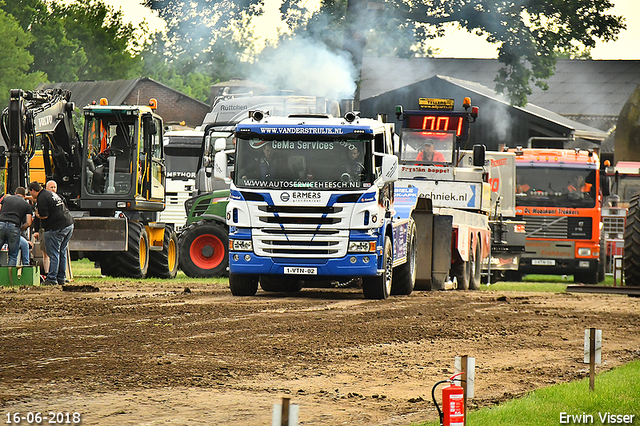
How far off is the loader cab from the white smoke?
39.7 ft

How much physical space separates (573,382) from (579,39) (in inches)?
1282

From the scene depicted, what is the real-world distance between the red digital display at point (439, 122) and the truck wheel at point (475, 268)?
270 cm

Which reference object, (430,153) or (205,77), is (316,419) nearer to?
(430,153)

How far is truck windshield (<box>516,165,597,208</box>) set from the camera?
104ft

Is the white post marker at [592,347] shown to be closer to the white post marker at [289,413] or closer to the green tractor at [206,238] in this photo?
the white post marker at [289,413]

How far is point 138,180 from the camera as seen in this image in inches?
905

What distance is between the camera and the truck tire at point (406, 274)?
66.5 feet

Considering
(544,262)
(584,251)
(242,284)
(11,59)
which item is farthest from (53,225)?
(11,59)

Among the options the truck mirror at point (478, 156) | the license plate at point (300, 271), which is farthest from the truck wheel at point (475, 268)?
the license plate at point (300, 271)

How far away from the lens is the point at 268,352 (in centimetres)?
1133

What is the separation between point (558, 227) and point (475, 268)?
6.87 meters

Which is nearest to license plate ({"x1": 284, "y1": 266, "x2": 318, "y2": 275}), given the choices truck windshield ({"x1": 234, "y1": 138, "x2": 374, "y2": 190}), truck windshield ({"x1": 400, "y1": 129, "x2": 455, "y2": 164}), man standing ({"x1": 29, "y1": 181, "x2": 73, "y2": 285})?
truck windshield ({"x1": 234, "y1": 138, "x2": 374, "y2": 190})

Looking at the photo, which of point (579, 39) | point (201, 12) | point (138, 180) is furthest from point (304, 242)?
point (579, 39)

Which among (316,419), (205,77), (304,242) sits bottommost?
(316,419)
